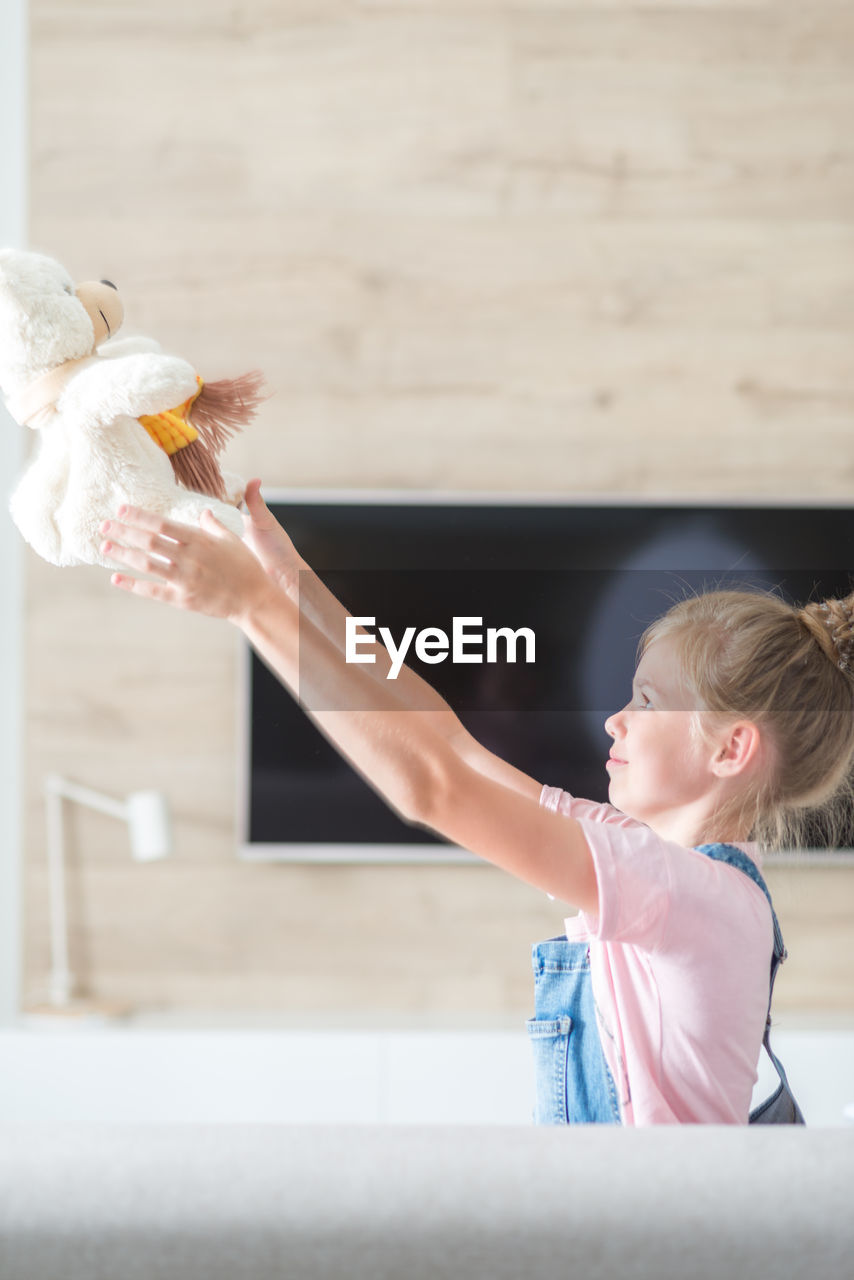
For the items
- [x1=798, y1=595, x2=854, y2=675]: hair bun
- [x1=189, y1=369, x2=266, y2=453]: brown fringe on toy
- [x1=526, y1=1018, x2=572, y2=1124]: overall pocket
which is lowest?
[x1=526, y1=1018, x2=572, y2=1124]: overall pocket

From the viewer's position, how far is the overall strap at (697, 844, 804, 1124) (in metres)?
0.50

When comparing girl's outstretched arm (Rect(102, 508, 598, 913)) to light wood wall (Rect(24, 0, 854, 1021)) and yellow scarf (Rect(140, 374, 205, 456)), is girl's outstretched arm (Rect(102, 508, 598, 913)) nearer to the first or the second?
yellow scarf (Rect(140, 374, 205, 456))

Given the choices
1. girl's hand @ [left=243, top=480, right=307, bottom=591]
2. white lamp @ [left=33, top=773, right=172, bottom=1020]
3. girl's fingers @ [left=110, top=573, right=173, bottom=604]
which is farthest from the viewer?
white lamp @ [left=33, top=773, right=172, bottom=1020]

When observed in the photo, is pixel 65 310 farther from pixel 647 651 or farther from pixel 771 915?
pixel 771 915

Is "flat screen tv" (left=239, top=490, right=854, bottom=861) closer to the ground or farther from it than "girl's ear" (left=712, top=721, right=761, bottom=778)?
farther from it

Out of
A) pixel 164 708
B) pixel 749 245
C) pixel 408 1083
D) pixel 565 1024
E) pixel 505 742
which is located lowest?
pixel 408 1083

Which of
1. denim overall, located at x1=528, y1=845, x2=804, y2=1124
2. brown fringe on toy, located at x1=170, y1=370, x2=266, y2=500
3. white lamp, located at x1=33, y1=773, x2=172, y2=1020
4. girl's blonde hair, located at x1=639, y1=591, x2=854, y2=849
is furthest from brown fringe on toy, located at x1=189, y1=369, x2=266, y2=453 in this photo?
white lamp, located at x1=33, y1=773, x2=172, y2=1020

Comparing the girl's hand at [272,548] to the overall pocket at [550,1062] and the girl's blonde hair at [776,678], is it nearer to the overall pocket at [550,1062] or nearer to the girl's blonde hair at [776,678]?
the girl's blonde hair at [776,678]

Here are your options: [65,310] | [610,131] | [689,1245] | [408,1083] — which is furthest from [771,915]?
[610,131]

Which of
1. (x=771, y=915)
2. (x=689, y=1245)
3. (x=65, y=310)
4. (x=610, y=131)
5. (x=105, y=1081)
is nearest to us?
(x=689, y=1245)

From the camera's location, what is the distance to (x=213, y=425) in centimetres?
43

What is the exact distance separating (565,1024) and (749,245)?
1438 millimetres

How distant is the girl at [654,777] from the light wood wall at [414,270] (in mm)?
1181

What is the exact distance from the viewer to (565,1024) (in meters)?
0.57
